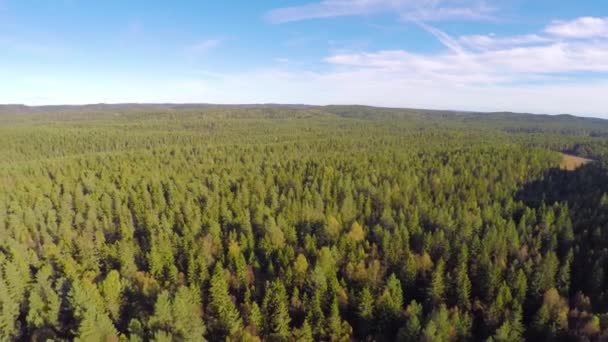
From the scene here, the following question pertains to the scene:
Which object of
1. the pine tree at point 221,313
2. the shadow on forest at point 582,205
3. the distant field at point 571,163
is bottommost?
the pine tree at point 221,313

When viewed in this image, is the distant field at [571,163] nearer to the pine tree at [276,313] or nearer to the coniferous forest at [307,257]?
the coniferous forest at [307,257]

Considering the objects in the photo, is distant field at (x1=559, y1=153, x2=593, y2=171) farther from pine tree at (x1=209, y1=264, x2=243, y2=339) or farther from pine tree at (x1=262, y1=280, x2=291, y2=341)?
pine tree at (x1=209, y1=264, x2=243, y2=339)

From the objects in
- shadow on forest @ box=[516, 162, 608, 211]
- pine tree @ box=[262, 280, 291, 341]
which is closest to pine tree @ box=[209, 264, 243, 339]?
pine tree @ box=[262, 280, 291, 341]

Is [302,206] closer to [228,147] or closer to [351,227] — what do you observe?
[351,227]

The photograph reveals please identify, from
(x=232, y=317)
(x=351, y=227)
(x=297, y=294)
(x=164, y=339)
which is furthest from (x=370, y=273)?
(x=164, y=339)

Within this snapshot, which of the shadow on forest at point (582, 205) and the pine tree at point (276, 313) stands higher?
the shadow on forest at point (582, 205)

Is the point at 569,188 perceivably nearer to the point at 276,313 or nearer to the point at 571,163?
the point at 571,163

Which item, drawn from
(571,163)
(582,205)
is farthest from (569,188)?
(571,163)

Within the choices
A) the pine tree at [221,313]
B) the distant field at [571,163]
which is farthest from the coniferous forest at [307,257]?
the distant field at [571,163]

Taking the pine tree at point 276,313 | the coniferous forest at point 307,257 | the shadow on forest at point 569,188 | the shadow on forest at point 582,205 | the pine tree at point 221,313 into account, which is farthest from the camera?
the shadow on forest at point 569,188
